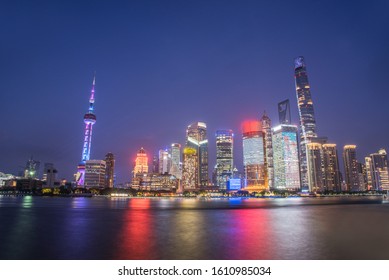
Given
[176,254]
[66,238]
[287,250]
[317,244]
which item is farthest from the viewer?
[66,238]

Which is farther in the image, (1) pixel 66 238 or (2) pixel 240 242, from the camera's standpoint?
(1) pixel 66 238

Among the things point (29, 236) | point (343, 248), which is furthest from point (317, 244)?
point (29, 236)
